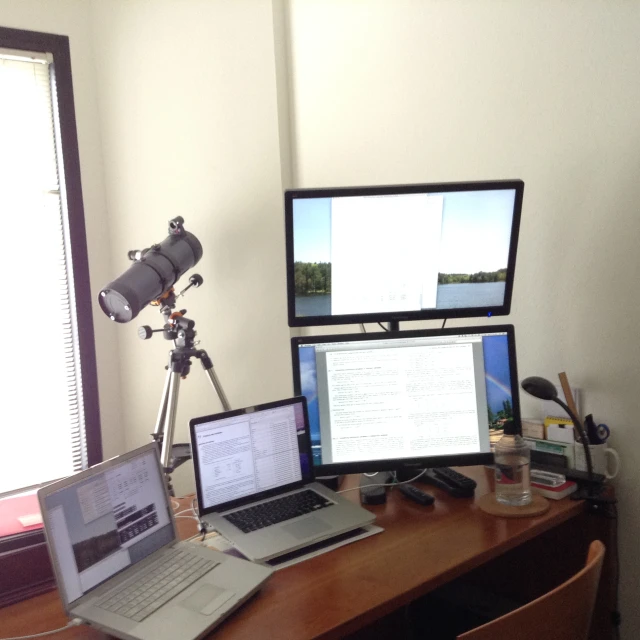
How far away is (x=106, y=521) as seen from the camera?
48.3 inches

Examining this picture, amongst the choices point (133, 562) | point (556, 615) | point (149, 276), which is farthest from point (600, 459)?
point (149, 276)

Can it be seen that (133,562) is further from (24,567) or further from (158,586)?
(24,567)

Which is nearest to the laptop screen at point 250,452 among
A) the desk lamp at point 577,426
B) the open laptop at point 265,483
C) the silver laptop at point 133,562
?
the open laptop at point 265,483

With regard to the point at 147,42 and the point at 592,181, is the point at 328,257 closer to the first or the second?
the point at 592,181

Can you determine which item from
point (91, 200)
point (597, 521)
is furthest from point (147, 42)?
point (597, 521)

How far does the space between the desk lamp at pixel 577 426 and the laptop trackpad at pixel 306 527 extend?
656 mm

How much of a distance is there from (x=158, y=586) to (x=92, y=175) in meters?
1.92

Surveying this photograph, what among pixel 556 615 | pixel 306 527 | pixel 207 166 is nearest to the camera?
pixel 556 615

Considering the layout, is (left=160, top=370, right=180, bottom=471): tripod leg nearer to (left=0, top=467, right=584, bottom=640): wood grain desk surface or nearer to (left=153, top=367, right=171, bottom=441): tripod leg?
(left=153, top=367, right=171, bottom=441): tripod leg

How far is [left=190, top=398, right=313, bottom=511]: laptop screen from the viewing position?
1479 mm

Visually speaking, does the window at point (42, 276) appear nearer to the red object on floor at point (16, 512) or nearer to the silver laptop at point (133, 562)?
the red object on floor at point (16, 512)

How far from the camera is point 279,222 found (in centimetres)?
248

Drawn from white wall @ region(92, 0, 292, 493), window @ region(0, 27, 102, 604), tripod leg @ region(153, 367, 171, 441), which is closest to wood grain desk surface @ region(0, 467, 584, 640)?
tripod leg @ region(153, 367, 171, 441)

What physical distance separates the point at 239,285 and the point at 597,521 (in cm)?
152
